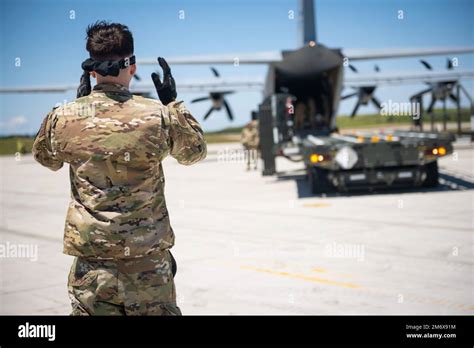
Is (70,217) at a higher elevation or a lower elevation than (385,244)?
higher

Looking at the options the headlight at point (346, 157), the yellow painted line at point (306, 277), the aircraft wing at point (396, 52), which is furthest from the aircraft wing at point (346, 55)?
the yellow painted line at point (306, 277)

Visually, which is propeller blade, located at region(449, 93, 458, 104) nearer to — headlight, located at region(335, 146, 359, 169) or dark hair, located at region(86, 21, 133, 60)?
headlight, located at region(335, 146, 359, 169)

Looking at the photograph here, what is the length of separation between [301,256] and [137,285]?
5339 millimetres

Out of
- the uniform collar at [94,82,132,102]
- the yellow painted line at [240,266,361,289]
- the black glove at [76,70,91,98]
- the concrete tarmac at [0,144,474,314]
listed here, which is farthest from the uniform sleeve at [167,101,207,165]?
the yellow painted line at [240,266,361,289]

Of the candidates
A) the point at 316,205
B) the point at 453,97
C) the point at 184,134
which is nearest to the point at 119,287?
the point at 184,134

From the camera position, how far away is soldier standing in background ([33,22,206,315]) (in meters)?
2.86

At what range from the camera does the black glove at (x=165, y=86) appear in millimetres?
3100

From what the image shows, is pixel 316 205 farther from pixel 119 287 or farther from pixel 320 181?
pixel 119 287

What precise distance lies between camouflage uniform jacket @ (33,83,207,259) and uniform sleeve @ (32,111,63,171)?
0.05 meters

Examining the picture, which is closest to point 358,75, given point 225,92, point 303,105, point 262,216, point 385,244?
point 225,92

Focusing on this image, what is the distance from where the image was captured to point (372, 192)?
47.7 ft

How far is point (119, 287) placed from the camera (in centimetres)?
284

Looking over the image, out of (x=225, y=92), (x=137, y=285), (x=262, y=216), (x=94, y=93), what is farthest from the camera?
(x=225, y=92)
